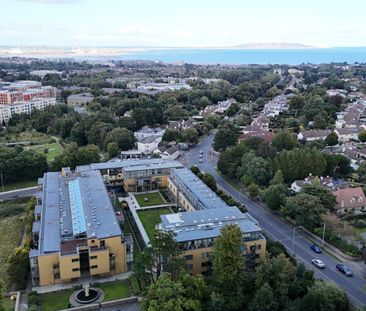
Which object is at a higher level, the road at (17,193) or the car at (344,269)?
the car at (344,269)

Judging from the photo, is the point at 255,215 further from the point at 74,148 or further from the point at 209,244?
the point at 74,148

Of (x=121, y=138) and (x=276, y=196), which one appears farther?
(x=121, y=138)

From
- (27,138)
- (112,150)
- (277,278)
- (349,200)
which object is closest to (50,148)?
(27,138)

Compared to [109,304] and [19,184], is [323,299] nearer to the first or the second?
[109,304]

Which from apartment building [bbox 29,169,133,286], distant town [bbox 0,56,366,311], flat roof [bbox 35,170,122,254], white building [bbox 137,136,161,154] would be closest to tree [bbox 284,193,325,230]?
distant town [bbox 0,56,366,311]

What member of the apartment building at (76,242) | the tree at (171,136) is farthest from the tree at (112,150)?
the apartment building at (76,242)

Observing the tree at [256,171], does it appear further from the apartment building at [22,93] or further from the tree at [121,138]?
the apartment building at [22,93]

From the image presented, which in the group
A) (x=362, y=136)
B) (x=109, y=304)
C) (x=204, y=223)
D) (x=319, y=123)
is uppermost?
(x=204, y=223)
